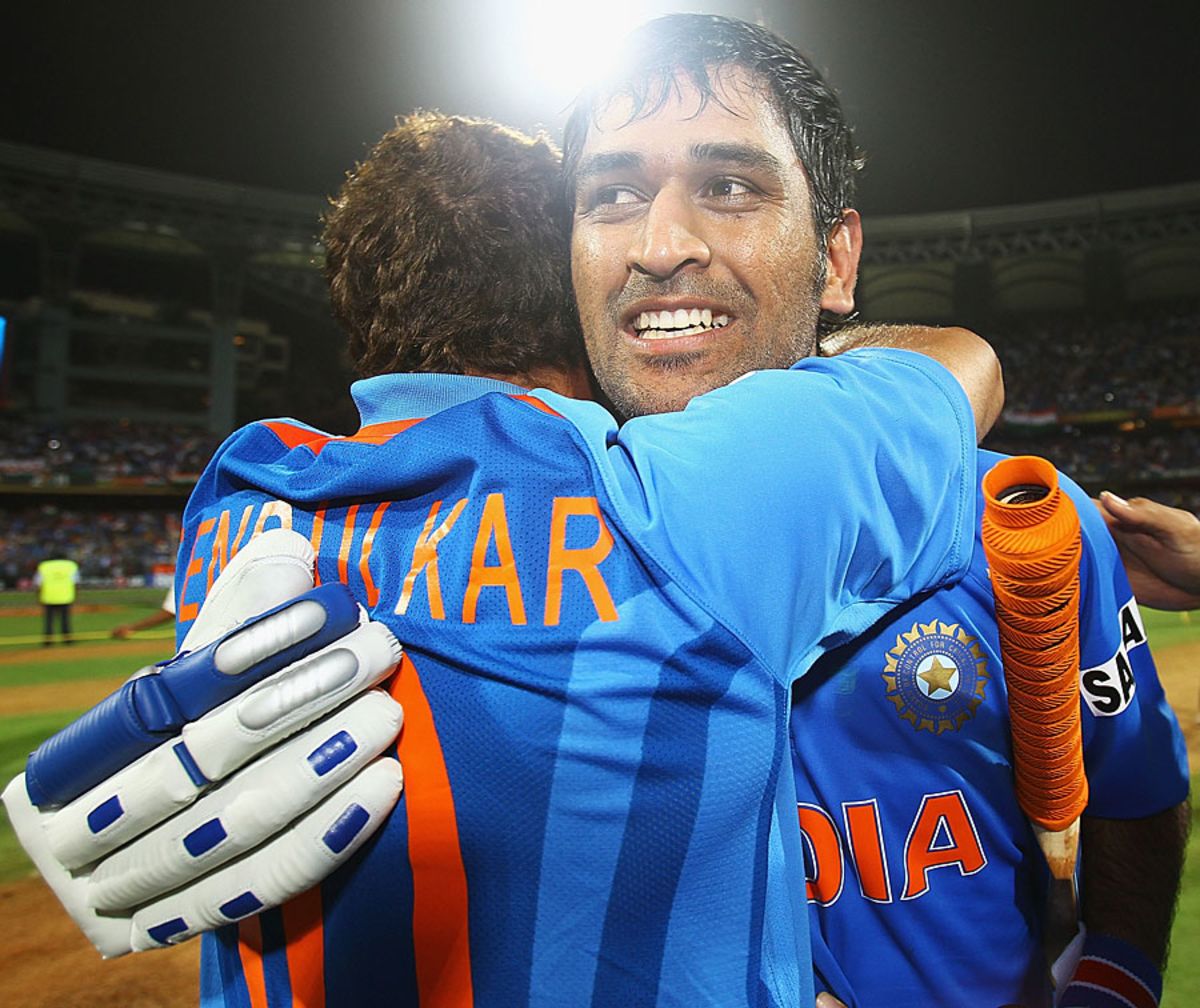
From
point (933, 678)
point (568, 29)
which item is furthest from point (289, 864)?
point (568, 29)

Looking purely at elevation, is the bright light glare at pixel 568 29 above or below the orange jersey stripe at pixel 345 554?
above

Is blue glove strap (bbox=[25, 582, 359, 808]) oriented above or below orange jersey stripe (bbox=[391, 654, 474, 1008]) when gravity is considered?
above

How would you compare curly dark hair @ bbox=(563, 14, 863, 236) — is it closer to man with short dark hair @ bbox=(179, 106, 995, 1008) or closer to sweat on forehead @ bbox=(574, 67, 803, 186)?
sweat on forehead @ bbox=(574, 67, 803, 186)

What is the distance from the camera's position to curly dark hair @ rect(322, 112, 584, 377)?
1494mm

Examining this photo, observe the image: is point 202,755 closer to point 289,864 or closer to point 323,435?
point 289,864

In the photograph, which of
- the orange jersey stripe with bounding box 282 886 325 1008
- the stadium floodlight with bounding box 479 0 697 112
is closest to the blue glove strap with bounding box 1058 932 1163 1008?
the orange jersey stripe with bounding box 282 886 325 1008

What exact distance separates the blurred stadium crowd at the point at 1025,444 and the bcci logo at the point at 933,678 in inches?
1089

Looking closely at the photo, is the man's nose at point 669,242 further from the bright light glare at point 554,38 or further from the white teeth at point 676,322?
the bright light glare at point 554,38

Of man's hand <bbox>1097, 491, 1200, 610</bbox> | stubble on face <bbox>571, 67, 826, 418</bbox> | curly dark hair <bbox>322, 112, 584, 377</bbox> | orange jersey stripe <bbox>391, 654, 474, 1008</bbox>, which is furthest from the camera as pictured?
man's hand <bbox>1097, 491, 1200, 610</bbox>

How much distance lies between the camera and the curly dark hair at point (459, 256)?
1494mm

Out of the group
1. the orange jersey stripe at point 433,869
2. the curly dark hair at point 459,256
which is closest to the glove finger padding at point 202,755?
the orange jersey stripe at point 433,869

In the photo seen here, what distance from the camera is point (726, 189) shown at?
1.63 m

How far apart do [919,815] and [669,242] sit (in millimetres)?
1186

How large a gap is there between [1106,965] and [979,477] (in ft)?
3.13
